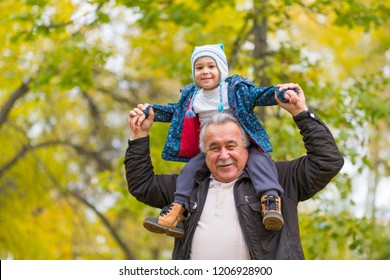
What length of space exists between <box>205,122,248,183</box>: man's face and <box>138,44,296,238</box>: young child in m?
0.07

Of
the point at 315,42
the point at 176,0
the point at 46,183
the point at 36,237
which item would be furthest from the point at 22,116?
the point at 315,42

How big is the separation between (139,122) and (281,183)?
824 mm

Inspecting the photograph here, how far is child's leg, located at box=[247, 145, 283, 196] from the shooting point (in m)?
3.15

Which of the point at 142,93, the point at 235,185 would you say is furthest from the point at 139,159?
the point at 142,93

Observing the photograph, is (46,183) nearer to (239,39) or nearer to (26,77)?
(26,77)

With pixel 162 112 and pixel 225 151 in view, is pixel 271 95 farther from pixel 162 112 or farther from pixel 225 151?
pixel 162 112

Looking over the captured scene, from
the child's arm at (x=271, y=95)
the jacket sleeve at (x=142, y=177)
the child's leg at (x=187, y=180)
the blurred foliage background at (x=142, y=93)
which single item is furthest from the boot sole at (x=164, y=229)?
the blurred foliage background at (x=142, y=93)

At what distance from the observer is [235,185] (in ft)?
10.6

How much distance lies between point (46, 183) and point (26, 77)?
7.00 feet

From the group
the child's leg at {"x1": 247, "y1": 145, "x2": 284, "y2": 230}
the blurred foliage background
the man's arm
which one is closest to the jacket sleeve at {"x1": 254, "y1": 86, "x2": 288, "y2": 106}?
the child's leg at {"x1": 247, "y1": 145, "x2": 284, "y2": 230}

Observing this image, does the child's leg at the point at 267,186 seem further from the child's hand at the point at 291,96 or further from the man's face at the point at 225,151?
the child's hand at the point at 291,96

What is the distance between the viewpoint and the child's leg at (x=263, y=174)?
315 centimetres

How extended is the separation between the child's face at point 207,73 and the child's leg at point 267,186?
426mm

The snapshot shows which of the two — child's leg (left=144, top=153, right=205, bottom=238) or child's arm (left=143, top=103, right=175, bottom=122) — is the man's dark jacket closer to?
child's leg (left=144, top=153, right=205, bottom=238)
